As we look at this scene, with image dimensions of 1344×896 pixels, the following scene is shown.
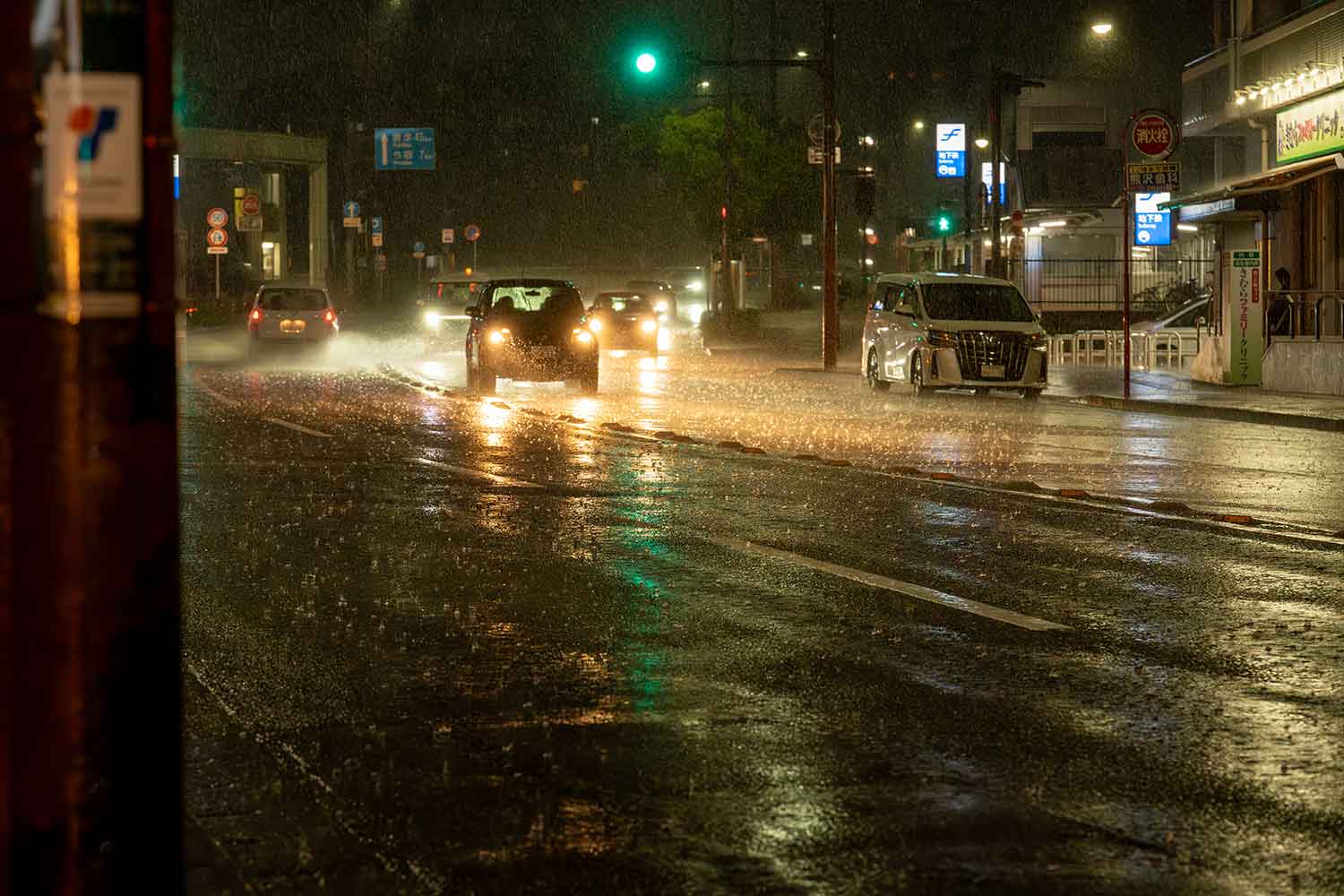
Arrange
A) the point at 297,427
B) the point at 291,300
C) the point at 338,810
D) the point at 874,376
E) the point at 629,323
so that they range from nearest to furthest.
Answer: the point at 338,810 → the point at 297,427 → the point at 874,376 → the point at 291,300 → the point at 629,323

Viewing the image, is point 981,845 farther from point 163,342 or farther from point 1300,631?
point 1300,631

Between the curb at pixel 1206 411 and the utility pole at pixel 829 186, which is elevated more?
the utility pole at pixel 829 186

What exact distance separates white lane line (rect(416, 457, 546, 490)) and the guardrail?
2359 centimetres

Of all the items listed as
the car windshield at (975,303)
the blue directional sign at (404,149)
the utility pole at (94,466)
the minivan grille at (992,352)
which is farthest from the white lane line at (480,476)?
the blue directional sign at (404,149)

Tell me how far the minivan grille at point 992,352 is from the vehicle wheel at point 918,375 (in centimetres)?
58

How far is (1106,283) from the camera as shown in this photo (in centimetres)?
5916

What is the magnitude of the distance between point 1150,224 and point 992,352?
28.4 metres

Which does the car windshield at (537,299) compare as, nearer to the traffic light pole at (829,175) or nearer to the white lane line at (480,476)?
the traffic light pole at (829,175)

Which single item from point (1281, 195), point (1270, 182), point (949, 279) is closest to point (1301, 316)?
point (1281, 195)

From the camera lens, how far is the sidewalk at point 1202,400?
75.9ft

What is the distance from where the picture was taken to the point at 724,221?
52156 millimetres

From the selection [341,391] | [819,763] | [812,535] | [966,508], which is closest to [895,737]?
→ [819,763]

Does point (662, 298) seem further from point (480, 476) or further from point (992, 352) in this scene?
point (480, 476)

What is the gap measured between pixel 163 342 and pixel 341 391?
24.5 m
